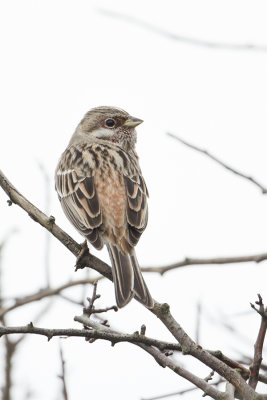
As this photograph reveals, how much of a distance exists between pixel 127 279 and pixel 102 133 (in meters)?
3.42

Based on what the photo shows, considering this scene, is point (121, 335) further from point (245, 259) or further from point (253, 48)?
point (253, 48)

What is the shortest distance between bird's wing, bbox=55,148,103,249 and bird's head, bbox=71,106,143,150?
2.27 feet

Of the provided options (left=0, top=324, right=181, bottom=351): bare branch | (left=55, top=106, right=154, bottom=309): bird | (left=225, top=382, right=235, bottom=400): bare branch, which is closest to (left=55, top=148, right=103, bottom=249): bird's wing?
(left=55, top=106, right=154, bottom=309): bird

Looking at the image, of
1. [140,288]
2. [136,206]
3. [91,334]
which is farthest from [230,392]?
[136,206]

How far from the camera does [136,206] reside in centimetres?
626

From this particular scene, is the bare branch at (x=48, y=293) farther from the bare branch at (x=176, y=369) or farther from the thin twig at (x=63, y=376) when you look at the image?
the bare branch at (x=176, y=369)

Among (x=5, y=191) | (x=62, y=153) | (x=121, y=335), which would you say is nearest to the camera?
(x=121, y=335)

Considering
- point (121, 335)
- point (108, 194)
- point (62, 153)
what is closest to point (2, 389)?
point (121, 335)

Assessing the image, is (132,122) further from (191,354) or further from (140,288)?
(191,354)

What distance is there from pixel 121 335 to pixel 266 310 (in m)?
0.84

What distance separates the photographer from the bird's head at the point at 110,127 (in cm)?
802

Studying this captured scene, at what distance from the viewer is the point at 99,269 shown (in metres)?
5.41

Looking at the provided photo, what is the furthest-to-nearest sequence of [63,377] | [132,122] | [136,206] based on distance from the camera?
[132,122], [136,206], [63,377]

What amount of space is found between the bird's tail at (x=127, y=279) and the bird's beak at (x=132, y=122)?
268cm
